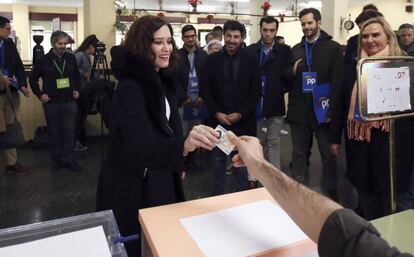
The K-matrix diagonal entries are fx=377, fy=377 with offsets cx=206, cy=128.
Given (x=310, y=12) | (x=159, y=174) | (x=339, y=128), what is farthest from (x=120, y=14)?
(x=159, y=174)

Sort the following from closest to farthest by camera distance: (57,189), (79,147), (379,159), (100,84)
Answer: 1. (379,159)
2. (57,189)
3. (100,84)
4. (79,147)

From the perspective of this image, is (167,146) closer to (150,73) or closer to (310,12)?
(150,73)

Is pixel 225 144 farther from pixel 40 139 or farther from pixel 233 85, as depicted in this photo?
pixel 40 139

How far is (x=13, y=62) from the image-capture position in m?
4.15

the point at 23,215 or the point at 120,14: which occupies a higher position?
the point at 120,14

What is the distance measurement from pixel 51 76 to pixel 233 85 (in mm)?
2047

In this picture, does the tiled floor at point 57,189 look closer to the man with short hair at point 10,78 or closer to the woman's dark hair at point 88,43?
the man with short hair at point 10,78

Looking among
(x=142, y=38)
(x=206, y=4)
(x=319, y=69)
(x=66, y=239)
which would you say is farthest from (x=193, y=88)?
(x=206, y=4)

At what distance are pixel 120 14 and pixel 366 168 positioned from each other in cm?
431

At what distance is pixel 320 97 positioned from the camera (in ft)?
9.70

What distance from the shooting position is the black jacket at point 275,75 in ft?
10.7

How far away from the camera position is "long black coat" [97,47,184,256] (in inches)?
57.1

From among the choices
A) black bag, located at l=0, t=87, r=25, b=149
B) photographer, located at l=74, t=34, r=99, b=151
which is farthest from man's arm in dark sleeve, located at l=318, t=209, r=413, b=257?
photographer, located at l=74, t=34, r=99, b=151

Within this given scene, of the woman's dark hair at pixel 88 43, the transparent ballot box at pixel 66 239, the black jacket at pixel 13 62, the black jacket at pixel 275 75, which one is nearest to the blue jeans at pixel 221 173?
the black jacket at pixel 275 75
